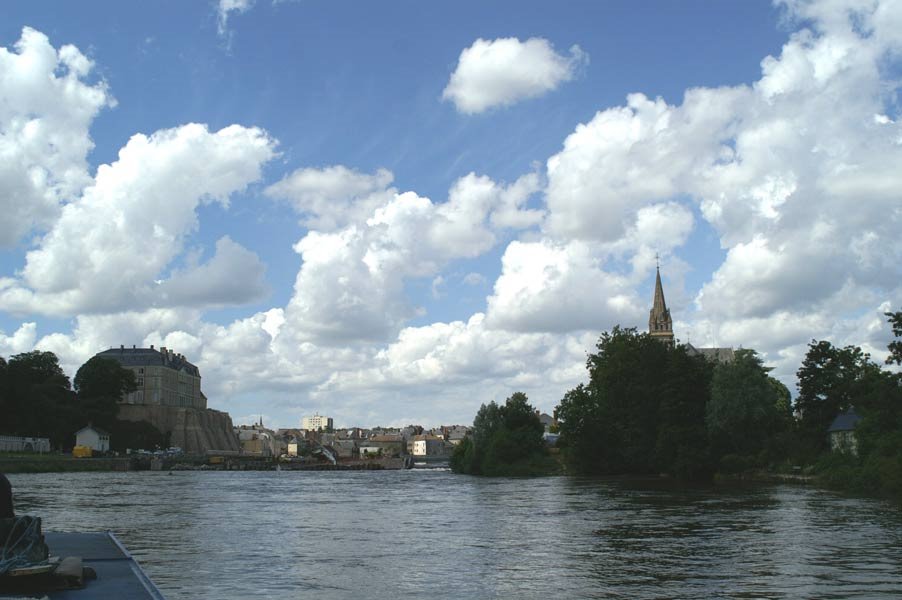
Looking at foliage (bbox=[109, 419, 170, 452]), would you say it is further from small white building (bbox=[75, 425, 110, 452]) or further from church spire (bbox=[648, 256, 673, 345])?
church spire (bbox=[648, 256, 673, 345])

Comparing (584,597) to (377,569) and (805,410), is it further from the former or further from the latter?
(805,410)

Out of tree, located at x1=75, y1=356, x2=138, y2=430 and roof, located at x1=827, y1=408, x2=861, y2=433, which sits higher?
tree, located at x1=75, y1=356, x2=138, y2=430

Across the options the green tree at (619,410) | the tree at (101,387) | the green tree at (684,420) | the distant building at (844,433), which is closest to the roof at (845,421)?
the distant building at (844,433)

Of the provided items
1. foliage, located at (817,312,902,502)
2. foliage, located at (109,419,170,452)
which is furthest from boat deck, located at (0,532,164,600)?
foliage, located at (109,419,170,452)

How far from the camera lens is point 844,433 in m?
72.2

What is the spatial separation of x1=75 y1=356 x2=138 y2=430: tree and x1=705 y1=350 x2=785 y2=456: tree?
121 m

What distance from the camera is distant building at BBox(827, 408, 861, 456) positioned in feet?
223

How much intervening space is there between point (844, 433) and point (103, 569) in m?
67.3

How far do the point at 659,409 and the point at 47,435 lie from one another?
104 m

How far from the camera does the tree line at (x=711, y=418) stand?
2447 inches

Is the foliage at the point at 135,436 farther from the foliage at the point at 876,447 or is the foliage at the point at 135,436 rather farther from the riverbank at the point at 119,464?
the foliage at the point at 876,447

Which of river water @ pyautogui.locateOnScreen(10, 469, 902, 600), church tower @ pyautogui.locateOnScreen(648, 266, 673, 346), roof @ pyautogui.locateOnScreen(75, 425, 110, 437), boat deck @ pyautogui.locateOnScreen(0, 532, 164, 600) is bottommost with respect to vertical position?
river water @ pyautogui.locateOnScreen(10, 469, 902, 600)

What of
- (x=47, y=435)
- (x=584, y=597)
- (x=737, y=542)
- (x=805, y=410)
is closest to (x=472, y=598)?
(x=584, y=597)

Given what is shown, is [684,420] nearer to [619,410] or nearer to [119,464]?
[619,410]
